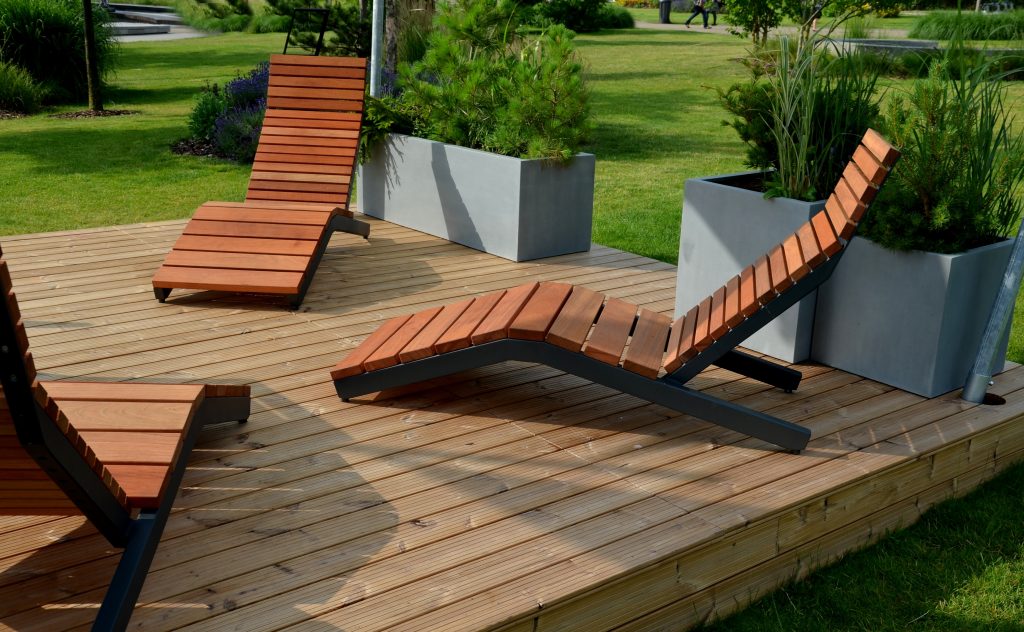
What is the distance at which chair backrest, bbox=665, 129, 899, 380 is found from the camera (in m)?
3.25

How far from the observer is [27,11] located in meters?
13.1

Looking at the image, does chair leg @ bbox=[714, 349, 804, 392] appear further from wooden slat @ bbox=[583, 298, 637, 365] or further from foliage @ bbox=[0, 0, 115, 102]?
foliage @ bbox=[0, 0, 115, 102]

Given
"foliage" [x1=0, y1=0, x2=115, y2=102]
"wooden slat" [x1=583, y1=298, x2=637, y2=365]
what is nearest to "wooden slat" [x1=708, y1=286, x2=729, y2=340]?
"wooden slat" [x1=583, y1=298, x2=637, y2=365]

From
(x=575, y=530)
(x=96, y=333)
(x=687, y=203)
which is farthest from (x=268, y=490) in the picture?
(x=687, y=203)

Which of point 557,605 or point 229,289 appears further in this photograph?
point 229,289

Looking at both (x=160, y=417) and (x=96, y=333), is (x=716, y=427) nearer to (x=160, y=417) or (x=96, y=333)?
(x=160, y=417)

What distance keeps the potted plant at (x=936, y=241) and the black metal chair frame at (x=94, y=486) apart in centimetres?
272

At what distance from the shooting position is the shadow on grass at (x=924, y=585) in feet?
9.63

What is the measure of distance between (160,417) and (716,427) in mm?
1981

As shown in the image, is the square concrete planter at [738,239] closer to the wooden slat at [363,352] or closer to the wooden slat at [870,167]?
the wooden slat at [870,167]

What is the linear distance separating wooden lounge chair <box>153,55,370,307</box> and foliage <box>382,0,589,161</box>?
52cm

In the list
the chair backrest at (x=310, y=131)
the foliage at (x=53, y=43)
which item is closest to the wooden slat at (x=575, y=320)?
the chair backrest at (x=310, y=131)

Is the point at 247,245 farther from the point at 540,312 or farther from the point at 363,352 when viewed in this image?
the point at 540,312

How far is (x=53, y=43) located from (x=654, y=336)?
41.1ft
